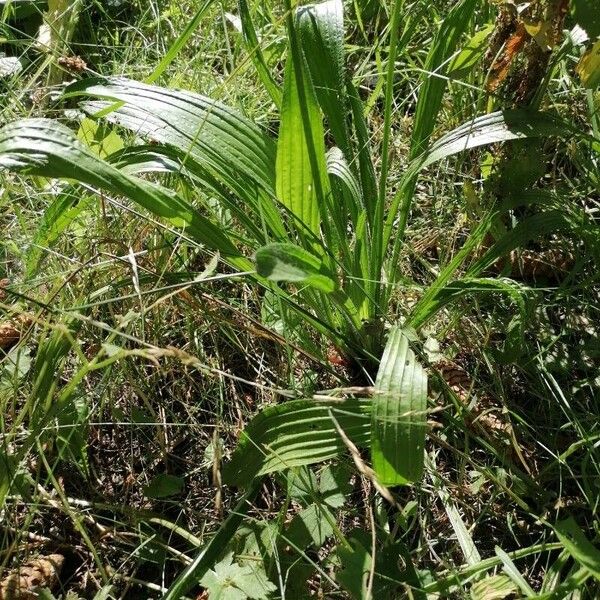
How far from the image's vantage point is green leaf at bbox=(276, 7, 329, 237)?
4.16 feet

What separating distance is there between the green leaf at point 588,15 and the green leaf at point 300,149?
0.40m

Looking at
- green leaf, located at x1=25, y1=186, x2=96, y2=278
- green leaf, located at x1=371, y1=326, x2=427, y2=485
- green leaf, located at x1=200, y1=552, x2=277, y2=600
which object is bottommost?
green leaf, located at x1=200, y1=552, x2=277, y2=600

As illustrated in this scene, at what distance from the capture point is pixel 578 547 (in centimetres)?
114

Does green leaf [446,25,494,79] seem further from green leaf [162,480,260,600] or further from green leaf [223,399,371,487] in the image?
green leaf [162,480,260,600]

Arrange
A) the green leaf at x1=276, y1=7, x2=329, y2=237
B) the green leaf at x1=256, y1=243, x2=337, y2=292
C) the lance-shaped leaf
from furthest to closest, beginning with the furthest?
the green leaf at x1=276, y1=7, x2=329, y2=237
the lance-shaped leaf
the green leaf at x1=256, y1=243, x2=337, y2=292

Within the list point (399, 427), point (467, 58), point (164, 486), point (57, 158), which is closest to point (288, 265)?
point (399, 427)

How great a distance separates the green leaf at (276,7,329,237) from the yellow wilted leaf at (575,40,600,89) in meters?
0.40

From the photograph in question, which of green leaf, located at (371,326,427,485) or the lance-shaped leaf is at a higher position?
the lance-shaped leaf

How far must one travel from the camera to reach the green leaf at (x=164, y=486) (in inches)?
53.3

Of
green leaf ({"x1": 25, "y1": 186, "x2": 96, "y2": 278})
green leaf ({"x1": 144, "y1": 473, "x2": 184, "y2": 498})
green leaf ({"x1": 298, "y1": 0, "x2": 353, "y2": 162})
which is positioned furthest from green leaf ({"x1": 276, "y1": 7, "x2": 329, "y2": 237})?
green leaf ({"x1": 144, "y1": 473, "x2": 184, "y2": 498})

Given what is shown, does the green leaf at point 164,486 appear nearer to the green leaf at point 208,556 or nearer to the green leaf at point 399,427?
the green leaf at point 208,556

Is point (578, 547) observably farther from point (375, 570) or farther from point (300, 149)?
point (300, 149)

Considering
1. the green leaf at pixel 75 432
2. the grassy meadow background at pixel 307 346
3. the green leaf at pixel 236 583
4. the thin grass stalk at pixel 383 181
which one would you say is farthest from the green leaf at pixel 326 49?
the green leaf at pixel 236 583

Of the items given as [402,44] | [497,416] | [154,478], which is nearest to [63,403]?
[154,478]
